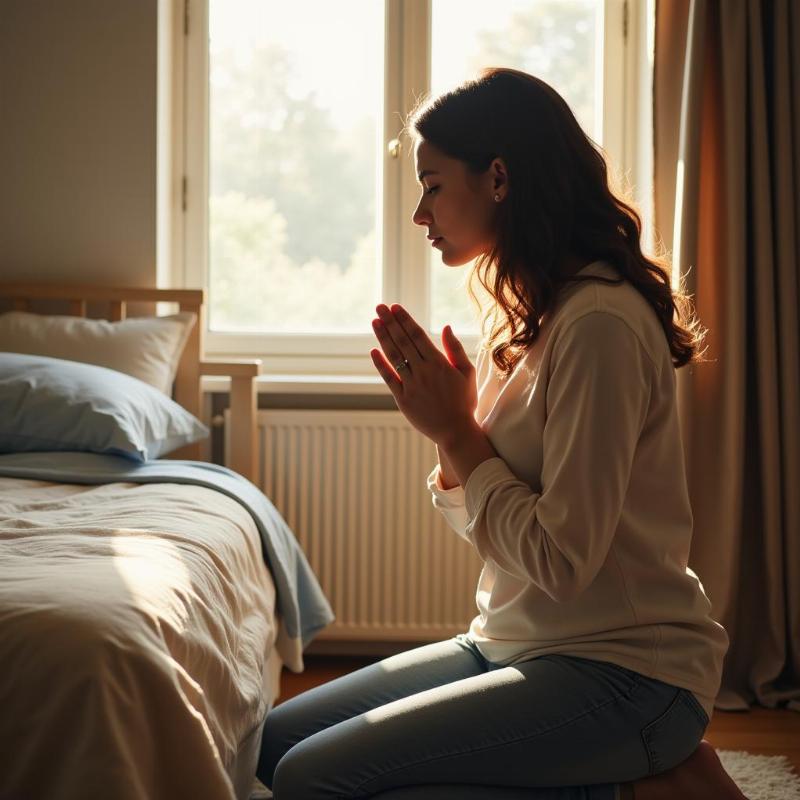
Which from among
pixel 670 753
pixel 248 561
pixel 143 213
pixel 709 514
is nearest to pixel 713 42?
pixel 709 514

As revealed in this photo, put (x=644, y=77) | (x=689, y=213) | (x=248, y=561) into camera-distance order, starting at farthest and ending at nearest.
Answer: (x=644, y=77) < (x=689, y=213) < (x=248, y=561)

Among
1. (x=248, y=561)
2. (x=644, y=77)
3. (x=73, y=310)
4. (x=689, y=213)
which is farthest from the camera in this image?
(x=644, y=77)

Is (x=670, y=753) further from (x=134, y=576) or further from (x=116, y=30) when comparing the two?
(x=116, y=30)

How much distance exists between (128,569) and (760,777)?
1379 mm

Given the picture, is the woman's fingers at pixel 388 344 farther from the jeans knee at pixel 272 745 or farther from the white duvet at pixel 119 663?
the jeans knee at pixel 272 745

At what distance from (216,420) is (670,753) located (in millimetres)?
1777

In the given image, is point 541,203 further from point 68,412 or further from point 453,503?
point 68,412

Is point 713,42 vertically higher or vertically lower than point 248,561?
higher

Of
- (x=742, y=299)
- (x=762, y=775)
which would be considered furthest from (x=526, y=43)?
(x=762, y=775)

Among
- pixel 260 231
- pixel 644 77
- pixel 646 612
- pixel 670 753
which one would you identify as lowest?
pixel 670 753

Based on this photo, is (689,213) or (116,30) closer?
(689,213)

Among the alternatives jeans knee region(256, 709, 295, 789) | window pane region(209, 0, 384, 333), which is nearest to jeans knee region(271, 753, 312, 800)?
jeans knee region(256, 709, 295, 789)

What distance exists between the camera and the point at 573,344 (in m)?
1.06

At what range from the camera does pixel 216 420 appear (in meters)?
2.61
